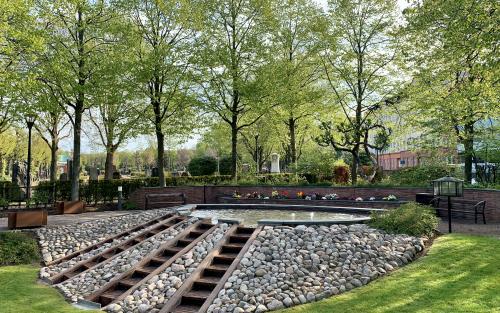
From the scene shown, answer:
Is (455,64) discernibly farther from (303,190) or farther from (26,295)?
(26,295)

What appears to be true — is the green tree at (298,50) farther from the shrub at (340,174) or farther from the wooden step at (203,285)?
the wooden step at (203,285)

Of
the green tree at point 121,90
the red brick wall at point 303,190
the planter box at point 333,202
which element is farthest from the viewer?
the green tree at point 121,90

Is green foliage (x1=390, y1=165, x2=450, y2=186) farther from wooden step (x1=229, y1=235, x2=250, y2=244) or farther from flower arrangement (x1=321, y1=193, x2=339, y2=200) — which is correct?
wooden step (x1=229, y1=235, x2=250, y2=244)

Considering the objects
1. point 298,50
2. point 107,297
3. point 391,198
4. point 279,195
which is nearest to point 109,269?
point 107,297

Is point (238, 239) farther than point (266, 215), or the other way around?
point (266, 215)

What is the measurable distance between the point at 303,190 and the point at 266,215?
6.17 meters

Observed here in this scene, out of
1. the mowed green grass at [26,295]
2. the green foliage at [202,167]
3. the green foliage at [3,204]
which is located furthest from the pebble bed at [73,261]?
the green foliage at [202,167]

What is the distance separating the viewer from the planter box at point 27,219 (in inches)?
503

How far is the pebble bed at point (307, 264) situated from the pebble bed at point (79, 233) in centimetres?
536

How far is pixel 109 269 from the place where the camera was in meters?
9.23

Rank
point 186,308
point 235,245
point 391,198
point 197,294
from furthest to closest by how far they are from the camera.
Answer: point 391,198, point 235,245, point 197,294, point 186,308

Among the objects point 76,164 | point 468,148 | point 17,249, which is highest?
point 468,148

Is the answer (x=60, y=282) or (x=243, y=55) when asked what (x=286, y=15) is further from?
(x=60, y=282)

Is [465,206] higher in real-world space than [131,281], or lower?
higher
